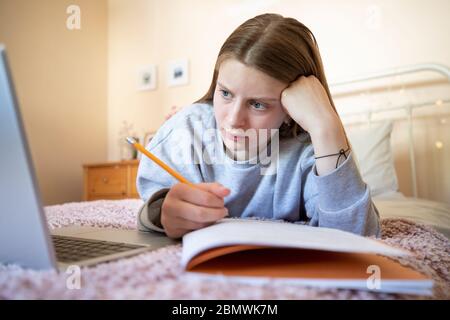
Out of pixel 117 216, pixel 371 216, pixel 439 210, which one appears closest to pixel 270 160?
pixel 371 216

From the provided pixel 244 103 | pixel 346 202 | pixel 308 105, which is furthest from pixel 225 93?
pixel 346 202

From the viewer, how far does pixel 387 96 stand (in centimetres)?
174

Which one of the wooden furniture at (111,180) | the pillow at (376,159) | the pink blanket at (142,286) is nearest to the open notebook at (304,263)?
the pink blanket at (142,286)

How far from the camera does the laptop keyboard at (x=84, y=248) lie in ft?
1.20

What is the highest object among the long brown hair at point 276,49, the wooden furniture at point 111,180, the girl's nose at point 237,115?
the long brown hair at point 276,49

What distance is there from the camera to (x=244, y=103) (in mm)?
664

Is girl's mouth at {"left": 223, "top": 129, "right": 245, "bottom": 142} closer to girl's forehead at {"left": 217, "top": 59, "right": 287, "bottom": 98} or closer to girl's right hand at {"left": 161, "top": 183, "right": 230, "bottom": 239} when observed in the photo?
girl's forehead at {"left": 217, "top": 59, "right": 287, "bottom": 98}

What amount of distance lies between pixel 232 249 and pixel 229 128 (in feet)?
1.36

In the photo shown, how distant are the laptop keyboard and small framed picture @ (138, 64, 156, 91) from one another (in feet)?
7.34

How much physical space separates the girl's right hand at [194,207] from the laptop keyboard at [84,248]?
0.06m

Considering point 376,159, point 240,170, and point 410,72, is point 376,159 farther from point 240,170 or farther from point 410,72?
point 240,170

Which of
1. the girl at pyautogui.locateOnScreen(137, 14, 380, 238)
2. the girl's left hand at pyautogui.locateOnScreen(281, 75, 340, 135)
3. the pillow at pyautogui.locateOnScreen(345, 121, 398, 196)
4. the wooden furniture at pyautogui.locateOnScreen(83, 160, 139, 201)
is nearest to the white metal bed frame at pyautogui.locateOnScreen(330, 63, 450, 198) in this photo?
the pillow at pyautogui.locateOnScreen(345, 121, 398, 196)

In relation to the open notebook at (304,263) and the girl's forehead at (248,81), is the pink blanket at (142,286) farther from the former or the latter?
the girl's forehead at (248,81)

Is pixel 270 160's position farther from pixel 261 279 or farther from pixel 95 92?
pixel 95 92
